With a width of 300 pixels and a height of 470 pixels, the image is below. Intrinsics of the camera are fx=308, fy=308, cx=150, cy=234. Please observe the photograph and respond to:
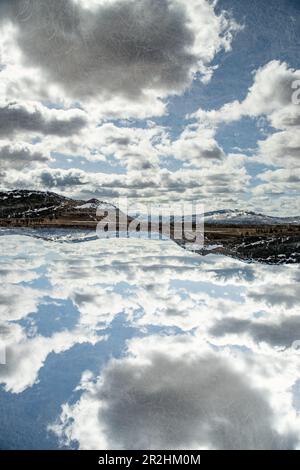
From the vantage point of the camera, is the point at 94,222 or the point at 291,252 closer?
the point at 94,222

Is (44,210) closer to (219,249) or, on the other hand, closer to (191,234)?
(191,234)

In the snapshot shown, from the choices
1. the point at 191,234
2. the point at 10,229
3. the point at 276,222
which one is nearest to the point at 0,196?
the point at 10,229

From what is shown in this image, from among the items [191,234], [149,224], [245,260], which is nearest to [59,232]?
[149,224]
